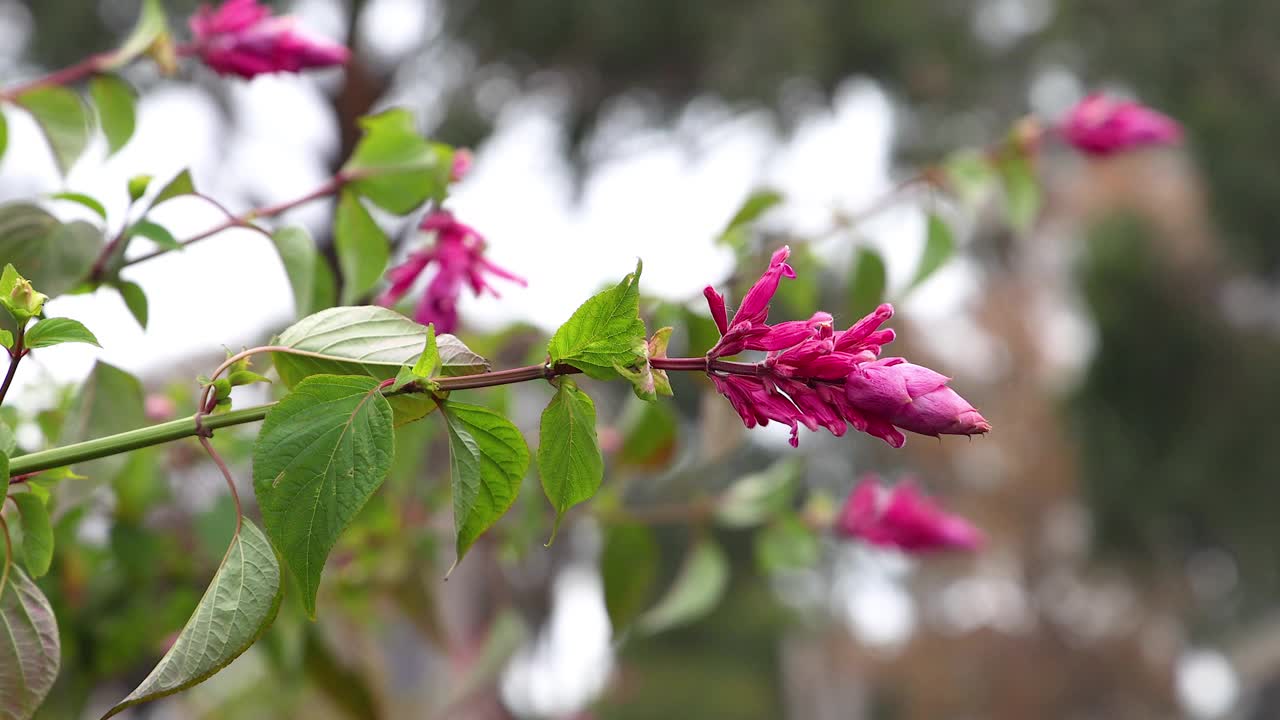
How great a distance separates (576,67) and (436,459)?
2.34m

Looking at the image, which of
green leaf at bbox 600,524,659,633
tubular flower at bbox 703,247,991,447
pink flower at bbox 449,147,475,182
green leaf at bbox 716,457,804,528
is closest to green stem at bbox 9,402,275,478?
tubular flower at bbox 703,247,991,447

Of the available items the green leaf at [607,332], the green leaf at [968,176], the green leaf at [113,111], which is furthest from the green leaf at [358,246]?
the green leaf at [968,176]

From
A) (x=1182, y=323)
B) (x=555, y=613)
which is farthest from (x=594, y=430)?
(x=1182, y=323)

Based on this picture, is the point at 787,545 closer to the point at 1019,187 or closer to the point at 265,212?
the point at 1019,187

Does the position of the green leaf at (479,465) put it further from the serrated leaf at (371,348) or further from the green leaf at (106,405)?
the green leaf at (106,405)

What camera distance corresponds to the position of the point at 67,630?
0.69 metres

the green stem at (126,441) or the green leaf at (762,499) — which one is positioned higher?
the green stem at (126,441)

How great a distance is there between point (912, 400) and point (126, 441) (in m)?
0.20

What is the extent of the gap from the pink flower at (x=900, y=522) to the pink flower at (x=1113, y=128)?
285mm

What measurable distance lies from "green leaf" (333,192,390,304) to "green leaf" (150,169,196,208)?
0.07 meters

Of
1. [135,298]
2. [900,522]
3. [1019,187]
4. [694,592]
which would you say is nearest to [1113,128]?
[1019,187]

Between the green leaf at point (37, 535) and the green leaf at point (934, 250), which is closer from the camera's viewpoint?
the green leaf at point (37, 535)

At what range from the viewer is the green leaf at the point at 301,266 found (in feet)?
1.65

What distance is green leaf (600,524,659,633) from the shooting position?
0.73 metres
